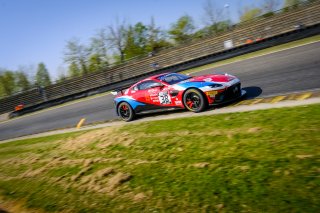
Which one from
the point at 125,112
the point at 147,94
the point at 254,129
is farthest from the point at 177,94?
the point at 254,129

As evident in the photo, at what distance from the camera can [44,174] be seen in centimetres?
708

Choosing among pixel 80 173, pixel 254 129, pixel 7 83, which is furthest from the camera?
pixel 7 83

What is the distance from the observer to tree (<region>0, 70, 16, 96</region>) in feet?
187

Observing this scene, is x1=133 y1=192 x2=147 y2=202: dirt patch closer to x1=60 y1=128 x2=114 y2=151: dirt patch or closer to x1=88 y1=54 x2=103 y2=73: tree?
x1=60 y1=128 x2=114 y2=151: dirt patch

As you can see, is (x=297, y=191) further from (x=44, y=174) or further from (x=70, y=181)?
(x=44, y=174)

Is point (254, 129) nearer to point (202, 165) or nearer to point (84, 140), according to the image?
point (202, 165)

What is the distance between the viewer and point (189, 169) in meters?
5.13

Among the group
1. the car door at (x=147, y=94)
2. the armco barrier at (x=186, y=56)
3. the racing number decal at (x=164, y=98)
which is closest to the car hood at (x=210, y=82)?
the racing number decal at (x=164, y=98)

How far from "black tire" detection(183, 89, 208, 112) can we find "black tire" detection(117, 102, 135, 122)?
8.40 ft

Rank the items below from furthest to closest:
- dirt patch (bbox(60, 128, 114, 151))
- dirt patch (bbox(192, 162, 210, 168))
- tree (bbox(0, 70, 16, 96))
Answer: tree (bbox(0, 70, 16, 96)), dirt patch (bbox(60, 128, 114, 151)), dirt patch (bbox(192, 162, 210, 168))

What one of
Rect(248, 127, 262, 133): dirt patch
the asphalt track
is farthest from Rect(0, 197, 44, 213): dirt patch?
the asphalt track

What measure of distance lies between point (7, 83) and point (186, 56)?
47667 millimetres

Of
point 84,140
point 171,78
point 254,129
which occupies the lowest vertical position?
point 254,129

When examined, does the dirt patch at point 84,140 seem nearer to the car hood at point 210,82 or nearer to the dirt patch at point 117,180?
the car hood at point 210,82
